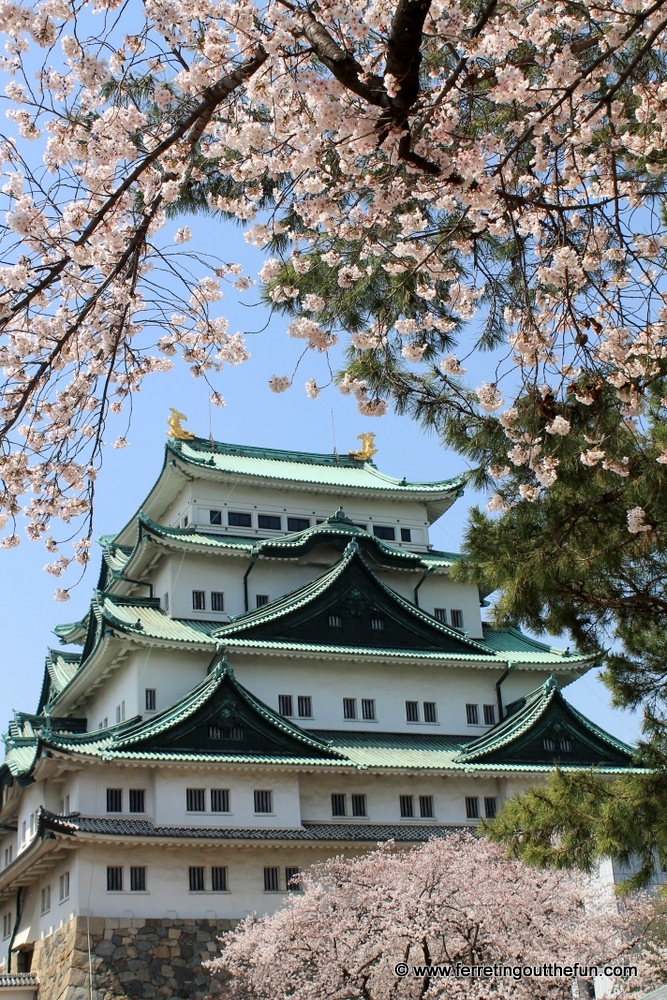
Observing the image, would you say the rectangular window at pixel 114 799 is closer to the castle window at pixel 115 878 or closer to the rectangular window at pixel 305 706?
the castle window at pixel 115 878

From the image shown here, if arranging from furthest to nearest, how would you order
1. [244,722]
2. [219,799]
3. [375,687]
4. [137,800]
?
1. [375,687]
2. [244,722]
3. [219,799]
4. [137,800]

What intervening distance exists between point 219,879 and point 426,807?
19.7 ft

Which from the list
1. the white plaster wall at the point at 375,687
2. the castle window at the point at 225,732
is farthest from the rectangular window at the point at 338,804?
the castle window at the point at 225,732

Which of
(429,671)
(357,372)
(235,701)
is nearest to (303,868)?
(235,701)

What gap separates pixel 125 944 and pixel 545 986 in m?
9.41

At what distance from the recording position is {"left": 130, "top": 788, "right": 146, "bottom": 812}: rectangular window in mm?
23694

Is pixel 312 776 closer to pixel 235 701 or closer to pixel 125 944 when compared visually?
pixel 235 701

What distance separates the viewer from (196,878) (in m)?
23.2

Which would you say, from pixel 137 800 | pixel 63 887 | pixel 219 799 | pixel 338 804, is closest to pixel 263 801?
pixel 219 799

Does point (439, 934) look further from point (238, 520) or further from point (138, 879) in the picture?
point (238, 520)

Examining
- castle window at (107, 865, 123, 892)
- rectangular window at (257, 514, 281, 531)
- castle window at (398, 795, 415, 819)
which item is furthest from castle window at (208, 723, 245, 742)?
rectangular window at (257, 514, 281, 531)

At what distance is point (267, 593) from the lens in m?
30.4

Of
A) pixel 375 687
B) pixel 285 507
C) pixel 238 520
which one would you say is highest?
pixel 285 507

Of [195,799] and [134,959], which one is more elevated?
[195,799]
